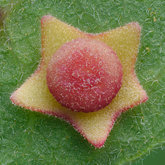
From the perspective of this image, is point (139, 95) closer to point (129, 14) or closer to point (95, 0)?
point (129, 14)

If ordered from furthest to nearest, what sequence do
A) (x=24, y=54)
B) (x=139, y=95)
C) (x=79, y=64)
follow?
1. (x=24, y=54)
2. (x=139, y=95)
3. (x=79, y=64)

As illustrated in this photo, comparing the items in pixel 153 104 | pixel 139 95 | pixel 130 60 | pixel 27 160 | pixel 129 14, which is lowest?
pixel 27 160

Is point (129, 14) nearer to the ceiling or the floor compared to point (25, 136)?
nearer to the ceiling

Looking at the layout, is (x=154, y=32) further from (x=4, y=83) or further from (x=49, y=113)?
(x=4, y=83)

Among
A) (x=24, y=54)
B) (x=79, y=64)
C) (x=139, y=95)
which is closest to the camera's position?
(x=79, y=64)

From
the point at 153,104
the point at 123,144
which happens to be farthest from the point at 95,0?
the point at 123,144

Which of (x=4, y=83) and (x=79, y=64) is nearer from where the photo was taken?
(x=79, y=64)
